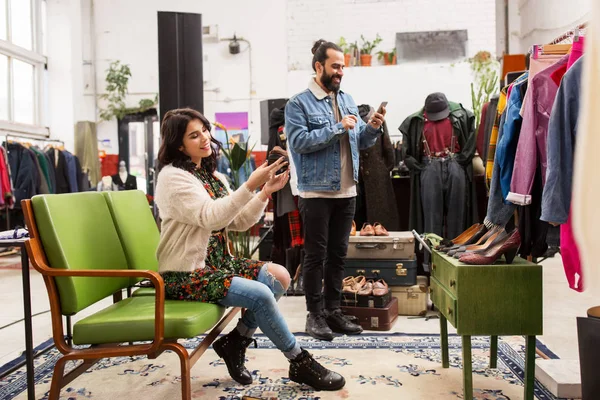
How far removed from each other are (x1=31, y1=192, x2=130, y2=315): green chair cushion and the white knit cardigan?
0.79 ft

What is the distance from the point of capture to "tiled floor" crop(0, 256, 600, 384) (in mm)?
3078

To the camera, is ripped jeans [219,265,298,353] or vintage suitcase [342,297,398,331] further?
vintage suitcase [342,297,398,331]

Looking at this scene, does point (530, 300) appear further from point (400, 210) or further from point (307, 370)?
point (400, 210)

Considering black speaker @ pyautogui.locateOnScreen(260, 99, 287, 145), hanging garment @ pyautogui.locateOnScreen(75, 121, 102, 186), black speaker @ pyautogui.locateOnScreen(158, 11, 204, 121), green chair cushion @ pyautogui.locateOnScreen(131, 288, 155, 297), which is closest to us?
green chair cushion @ pyautogui.locateOnScreen(131, 288, 155, 297)

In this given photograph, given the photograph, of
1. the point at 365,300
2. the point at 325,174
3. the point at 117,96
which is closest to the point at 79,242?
the point at 325,174

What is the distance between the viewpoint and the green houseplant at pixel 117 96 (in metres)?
9.76

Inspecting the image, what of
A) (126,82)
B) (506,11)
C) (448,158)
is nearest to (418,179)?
(448,158)

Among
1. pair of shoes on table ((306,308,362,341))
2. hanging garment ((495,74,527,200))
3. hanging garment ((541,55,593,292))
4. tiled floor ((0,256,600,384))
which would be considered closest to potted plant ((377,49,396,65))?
tiled floor ((0,256,600,384))

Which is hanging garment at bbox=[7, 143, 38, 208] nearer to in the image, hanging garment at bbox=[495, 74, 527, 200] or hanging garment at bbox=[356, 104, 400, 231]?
hanging garment at bbox=[356, 104, 400, 231]

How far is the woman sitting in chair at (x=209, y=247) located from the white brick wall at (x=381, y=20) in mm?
7229

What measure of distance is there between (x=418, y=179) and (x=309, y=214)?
5.39 ft

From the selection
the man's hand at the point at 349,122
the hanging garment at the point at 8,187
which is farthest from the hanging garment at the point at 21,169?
the man's hand at the point at 349,122

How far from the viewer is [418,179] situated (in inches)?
177

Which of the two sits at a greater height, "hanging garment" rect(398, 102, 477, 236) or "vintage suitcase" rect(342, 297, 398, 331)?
"hanging garment" rect(398, 102, 477, 236)
